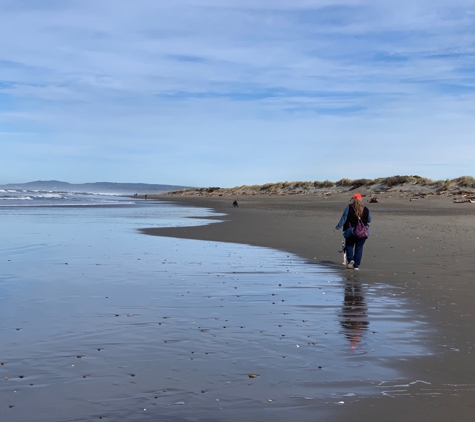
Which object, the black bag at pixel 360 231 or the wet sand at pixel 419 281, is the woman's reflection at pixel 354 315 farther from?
the black bag at pixel 360 231

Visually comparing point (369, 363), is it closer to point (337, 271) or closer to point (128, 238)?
point (337, 271)

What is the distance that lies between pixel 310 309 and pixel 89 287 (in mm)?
4202

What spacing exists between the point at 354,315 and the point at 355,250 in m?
5.29

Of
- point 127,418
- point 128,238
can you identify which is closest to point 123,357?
point 127,418

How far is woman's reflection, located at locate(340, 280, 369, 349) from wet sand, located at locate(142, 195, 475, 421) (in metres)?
0.80

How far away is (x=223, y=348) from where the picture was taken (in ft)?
22.4

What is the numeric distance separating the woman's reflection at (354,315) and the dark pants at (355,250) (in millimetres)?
2481

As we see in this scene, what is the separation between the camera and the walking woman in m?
13.8

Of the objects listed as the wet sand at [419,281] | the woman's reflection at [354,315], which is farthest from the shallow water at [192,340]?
the wet sand at [419,281]

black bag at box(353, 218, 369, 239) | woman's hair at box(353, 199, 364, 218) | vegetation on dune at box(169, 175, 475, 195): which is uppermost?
vegetation on dune at box(169, 175, 475, 195)

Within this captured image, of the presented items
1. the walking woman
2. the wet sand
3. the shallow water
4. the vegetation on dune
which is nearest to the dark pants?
the walking woman

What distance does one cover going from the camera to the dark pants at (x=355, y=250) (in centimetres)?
1372

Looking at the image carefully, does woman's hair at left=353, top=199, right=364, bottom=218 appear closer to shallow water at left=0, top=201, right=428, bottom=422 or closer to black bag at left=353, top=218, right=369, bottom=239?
black bag at left=353, top=218, right=369, bottom=239

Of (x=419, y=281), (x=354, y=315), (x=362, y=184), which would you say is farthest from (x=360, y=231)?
(x=362, y=184)
